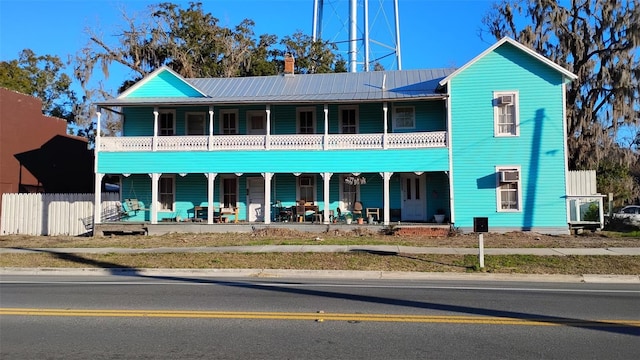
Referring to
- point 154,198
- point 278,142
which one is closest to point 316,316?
point 278,142

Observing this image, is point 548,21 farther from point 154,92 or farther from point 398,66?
point 154,92

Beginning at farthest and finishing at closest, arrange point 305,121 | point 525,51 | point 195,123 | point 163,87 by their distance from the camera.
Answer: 1. point 195,123
2. point 305,121
3. point 163,87
4. point 525,51

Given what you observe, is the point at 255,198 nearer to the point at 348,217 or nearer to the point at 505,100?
→ the point at 348,217

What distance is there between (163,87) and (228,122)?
→ 3562 millimetres

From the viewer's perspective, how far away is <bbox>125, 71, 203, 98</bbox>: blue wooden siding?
24.8 metres

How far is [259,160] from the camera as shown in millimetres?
23109

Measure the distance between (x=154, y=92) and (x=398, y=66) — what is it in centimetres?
1940

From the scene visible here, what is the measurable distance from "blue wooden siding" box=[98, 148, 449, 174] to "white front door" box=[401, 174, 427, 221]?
73.9 inches

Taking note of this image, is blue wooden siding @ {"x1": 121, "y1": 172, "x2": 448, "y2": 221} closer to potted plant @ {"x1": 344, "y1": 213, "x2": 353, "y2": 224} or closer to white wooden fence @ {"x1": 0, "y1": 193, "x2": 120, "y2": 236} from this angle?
potted plant @ {"x1": 344, "y1": 213, "x2": 353, "y2": 224}

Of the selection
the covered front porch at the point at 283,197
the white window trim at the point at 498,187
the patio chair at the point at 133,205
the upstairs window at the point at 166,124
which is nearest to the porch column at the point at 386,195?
the covered front porch at the point at 283,197

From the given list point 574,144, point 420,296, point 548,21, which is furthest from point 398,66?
point 420,296

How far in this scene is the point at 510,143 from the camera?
22.3m

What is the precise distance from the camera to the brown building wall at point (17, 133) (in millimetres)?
24953

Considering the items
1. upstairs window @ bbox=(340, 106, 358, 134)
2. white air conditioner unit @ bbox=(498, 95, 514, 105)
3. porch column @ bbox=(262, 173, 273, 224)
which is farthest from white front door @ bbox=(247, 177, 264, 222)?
white air conditioner unit @ bbox=(498, 95, 514, 105)
